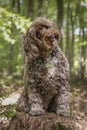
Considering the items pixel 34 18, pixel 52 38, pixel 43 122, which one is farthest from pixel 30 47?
pixel 34 18

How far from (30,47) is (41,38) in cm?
22

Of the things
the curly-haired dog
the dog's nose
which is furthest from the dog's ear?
the dog's nose

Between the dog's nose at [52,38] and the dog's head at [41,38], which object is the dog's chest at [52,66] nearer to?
the dog's head at [41,38]

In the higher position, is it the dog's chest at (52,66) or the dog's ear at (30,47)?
the dog's ear at (30,47)

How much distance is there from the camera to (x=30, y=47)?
18.9 ft

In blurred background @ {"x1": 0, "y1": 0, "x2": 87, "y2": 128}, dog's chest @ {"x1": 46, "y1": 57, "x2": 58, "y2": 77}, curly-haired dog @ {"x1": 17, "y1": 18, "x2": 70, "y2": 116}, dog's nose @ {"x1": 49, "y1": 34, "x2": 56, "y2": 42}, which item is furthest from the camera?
blurred background @ {"x1": 0, "y1": 0, "x2": 87, "y2": 128}

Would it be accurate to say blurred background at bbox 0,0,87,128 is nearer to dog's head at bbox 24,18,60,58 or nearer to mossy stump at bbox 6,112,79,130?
mossy stump at bbox 6,112,79,130

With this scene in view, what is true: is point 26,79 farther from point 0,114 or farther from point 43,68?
point 0,114

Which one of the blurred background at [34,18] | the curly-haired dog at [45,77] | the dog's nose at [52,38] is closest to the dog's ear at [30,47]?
the curly-haired dog at [45,77]

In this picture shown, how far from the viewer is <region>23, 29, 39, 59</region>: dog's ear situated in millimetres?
5736

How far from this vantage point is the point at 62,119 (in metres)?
5.95

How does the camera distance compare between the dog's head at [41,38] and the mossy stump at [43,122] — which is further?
the mossy stump at [43,122]

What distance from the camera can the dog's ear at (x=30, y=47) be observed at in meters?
5.74

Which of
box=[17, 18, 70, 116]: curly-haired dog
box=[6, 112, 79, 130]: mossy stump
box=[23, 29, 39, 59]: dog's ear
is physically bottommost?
box=[6, 112, 79, 130]: mossy stump
